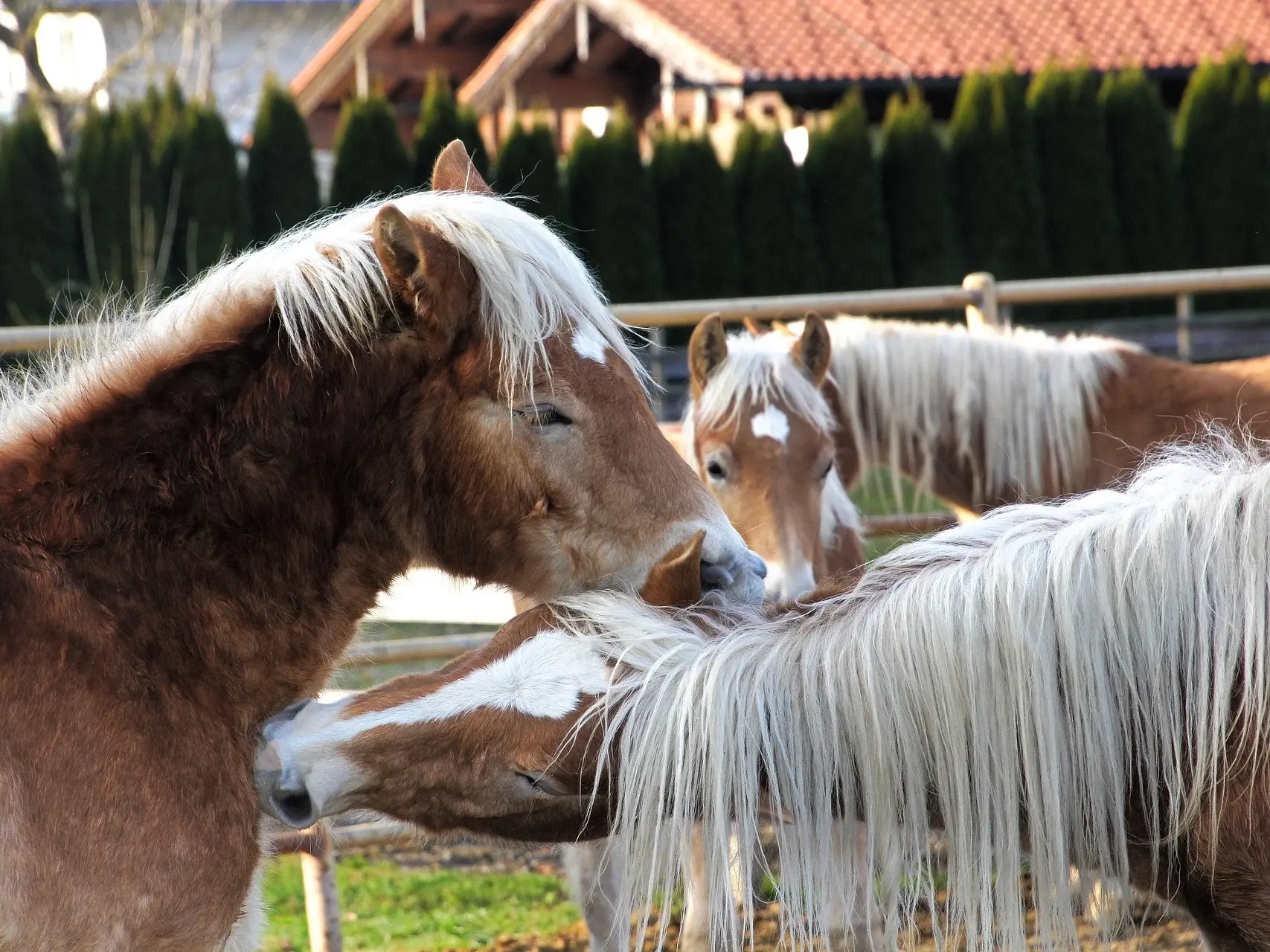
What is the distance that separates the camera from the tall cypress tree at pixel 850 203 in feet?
35.3

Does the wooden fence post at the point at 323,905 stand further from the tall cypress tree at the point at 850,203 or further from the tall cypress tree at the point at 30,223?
the tall cypress tree at the point at 850,203

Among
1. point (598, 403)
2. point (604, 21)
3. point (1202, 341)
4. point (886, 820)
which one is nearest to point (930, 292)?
point (598, 403)

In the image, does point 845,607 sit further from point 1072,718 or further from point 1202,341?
point 1202,341

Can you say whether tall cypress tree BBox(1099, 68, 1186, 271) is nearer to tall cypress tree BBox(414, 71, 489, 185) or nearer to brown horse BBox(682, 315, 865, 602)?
tall cypress tree BBox(414, 71, 489, 185)

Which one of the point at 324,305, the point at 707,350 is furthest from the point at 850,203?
the point at 324,305

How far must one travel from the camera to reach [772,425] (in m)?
3.75

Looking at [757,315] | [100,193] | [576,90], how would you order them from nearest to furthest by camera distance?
[757,315] → [100,193] → [576,90]

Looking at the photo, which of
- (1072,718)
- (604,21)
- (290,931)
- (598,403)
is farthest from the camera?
(604,21)

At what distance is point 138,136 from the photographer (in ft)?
32.4

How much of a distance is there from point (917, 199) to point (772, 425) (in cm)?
787

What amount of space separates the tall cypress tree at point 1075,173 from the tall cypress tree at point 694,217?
311cm

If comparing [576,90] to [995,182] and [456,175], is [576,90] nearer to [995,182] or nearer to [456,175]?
[995,182]

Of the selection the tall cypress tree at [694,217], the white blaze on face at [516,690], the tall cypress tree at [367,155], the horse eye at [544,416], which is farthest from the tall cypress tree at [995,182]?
the white blaze on face at [516,690]

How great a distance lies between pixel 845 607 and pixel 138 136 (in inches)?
374
